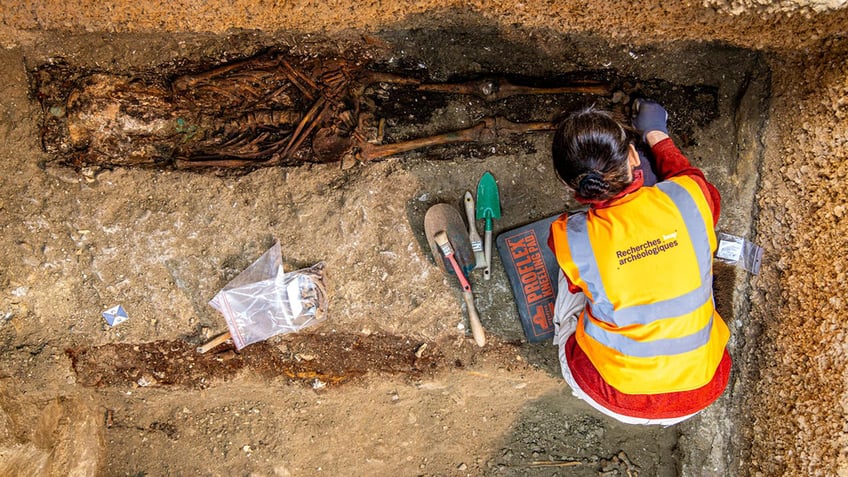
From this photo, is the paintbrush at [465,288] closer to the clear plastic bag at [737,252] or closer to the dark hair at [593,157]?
the dark hair at [593,157]

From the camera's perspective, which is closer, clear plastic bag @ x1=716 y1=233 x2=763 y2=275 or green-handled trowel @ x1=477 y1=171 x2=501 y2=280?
clear plastic bag @ x1=716 y1=233 x2=763 y2=275

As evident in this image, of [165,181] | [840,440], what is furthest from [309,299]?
[840,440]

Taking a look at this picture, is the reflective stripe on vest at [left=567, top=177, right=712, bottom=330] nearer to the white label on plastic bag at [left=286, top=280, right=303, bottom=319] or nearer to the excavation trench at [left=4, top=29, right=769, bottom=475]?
the excavation trench at [left=4, top=29, right=769, bottom=475]

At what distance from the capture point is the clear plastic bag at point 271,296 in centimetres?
277

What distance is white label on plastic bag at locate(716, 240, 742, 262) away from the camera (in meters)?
2.68

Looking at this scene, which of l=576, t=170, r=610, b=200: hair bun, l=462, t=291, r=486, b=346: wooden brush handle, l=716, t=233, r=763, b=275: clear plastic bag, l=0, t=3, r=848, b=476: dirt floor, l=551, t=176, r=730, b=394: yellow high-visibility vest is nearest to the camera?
l=576, t=170, r=610, b=200: hair bun

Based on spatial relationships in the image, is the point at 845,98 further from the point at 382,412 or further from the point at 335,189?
the point at 382,412

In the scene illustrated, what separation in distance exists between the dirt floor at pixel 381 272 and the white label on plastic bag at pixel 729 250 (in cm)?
8

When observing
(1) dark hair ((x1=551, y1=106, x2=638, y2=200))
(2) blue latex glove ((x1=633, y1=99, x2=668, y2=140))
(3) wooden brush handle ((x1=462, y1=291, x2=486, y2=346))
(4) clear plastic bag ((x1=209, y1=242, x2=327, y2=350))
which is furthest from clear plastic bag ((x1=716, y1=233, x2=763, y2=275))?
(4) clear plastic bag ((x1=209, y1=242, x2=327, y2=350))

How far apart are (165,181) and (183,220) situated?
223 millimetres

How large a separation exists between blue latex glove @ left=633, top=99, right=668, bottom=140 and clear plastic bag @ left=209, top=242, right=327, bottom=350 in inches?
69.3

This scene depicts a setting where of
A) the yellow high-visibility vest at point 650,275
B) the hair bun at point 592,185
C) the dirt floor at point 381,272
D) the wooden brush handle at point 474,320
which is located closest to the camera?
the hair bun at point 592,185

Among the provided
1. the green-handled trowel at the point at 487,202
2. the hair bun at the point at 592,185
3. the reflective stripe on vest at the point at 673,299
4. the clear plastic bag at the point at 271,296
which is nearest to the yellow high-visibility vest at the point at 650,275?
the reflective stripe on vest at the point at 673,299

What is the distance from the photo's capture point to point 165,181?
9.01 feet
